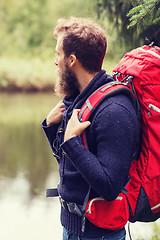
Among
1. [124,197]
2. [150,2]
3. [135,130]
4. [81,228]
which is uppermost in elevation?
[150,2]

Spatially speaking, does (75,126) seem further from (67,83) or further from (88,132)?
(67,83)

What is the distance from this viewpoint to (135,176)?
1459 millimetres

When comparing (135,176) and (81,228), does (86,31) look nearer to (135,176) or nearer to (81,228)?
(135,176)

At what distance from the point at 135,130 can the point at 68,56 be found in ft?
1.30

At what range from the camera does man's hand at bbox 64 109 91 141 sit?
54.4 inches

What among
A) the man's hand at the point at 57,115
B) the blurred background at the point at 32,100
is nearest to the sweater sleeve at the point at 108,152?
the man's hand at the point at 57,115

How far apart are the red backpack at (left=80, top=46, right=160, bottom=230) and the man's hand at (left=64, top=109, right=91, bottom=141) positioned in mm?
27

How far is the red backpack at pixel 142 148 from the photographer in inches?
55.5

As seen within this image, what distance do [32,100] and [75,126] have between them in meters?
12.3

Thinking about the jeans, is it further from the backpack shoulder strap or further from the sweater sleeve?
the backpack shoulder strap

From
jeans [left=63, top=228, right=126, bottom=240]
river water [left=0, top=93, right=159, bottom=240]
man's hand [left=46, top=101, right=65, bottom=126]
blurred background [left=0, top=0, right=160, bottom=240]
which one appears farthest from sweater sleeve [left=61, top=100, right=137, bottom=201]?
river water [left=0, top=93, right=159, bottom=240]

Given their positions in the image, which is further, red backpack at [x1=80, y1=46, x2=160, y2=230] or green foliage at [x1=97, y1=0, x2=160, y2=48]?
green foliage at [x1=97, y1=0, x2=160, y2=48]

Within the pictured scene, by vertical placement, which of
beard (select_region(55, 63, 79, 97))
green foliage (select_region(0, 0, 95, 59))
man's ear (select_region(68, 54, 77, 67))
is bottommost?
green foliage (select_region(0, 0, 95, 59))

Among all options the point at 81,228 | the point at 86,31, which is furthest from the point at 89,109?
the point at 81,228
